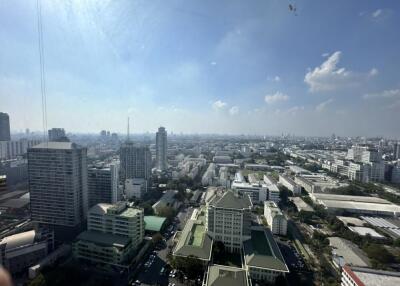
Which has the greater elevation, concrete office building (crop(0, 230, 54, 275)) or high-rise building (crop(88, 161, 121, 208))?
high-rise building (crop(88, 161, 121, 208))

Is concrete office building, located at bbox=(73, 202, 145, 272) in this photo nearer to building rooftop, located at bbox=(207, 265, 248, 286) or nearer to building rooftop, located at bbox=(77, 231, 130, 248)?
building rooftop, located at bbox=(77, 231, 130, 248)

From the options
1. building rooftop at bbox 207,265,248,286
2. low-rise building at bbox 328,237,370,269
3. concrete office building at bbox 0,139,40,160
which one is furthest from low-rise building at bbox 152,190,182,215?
concrete office building at bbox 0,139,40,160

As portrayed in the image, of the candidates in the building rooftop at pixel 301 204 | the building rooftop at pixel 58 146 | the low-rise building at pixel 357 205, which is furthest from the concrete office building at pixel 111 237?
the low-rise building at pixel 357 205

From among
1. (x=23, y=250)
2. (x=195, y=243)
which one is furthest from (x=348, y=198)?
(x=23, y=250)

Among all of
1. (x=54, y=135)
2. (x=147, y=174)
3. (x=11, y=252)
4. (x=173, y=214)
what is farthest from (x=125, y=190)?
(x=54, y=135)

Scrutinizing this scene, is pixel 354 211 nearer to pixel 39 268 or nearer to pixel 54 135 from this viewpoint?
pixel 39 268

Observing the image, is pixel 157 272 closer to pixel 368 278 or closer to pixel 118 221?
pixel 118 221
